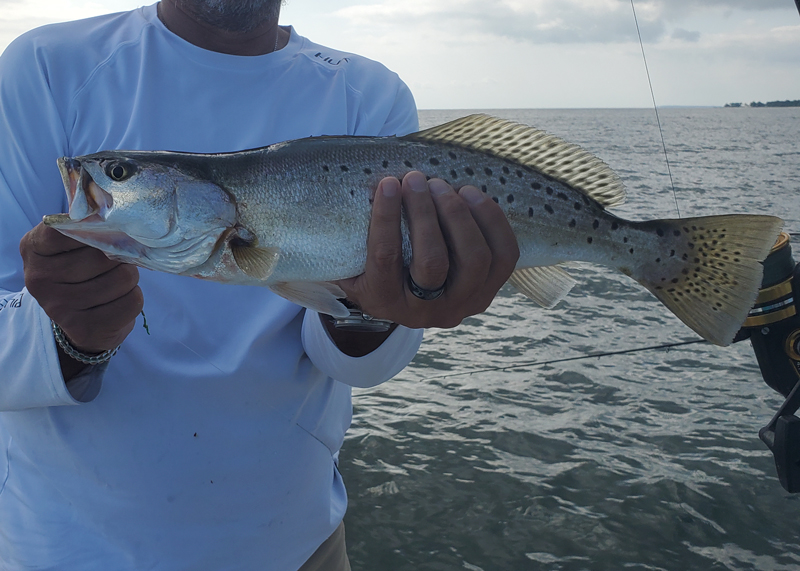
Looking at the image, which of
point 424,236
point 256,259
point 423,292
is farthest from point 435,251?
point 256,259

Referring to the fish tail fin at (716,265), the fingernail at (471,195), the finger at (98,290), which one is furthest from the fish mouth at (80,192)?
the fish tail fin at (716,265)

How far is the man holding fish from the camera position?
223cm

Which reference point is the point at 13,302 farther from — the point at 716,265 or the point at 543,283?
the point at 716,265

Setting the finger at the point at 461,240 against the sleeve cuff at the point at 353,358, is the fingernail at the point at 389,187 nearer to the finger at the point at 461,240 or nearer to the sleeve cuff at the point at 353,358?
the finger at the point at 461,240

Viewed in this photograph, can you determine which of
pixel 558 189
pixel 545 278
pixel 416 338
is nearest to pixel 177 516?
pixel 416 338

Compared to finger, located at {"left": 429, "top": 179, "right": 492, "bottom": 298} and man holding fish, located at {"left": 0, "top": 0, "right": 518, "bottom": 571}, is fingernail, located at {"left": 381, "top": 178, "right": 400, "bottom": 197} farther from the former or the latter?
finger, located at {"left": 429, "top": 179, "right": 492, "bottom": 298}

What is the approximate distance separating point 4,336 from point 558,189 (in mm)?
2177

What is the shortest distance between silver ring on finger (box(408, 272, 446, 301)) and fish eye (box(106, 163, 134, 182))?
1.09 meters

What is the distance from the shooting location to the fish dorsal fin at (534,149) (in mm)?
2535

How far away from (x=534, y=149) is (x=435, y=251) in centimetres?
77

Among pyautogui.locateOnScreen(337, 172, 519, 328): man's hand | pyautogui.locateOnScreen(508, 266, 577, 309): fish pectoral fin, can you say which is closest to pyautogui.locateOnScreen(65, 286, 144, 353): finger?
pyautogui.locateOnScreen(337, 172, 519, 328): man's hand

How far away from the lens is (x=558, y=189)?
264 cm

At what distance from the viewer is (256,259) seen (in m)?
2.31

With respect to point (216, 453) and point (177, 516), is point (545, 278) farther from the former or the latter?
point (177, 516)
